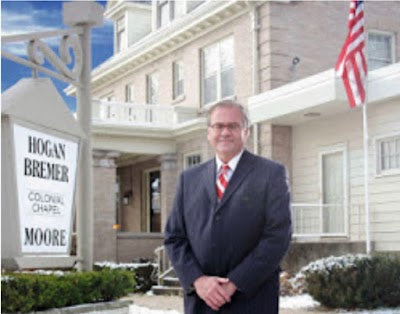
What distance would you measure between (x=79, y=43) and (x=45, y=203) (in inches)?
78.0

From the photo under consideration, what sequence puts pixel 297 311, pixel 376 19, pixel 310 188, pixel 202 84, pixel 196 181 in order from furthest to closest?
pixel 202 84 < pixel 376 19 < pixel 310 188 < pixel 297 311 < pixel 196 181

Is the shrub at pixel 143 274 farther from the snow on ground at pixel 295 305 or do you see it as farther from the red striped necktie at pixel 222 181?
the red striped necktie at pixel 222 181

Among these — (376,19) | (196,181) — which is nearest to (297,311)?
(196,181)

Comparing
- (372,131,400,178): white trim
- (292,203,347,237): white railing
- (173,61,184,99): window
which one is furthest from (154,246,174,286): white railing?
(173,61,184,99): window

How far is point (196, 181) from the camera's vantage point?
13.4ft

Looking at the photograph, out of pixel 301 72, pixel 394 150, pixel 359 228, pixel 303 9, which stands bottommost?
pixel 359 228

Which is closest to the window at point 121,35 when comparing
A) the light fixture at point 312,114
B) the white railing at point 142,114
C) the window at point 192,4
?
the window at point 192,4

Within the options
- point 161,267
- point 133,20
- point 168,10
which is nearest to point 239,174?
point 161,267

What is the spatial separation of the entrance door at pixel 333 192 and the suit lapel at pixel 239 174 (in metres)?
14.4

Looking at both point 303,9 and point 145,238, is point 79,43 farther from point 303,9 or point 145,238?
point 145,238

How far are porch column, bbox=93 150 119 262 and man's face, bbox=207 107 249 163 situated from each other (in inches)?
713

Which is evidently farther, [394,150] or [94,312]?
[394,150]

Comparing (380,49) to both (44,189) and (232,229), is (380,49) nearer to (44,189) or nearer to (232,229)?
(44,189)

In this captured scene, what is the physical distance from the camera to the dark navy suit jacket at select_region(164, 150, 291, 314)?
376cm
